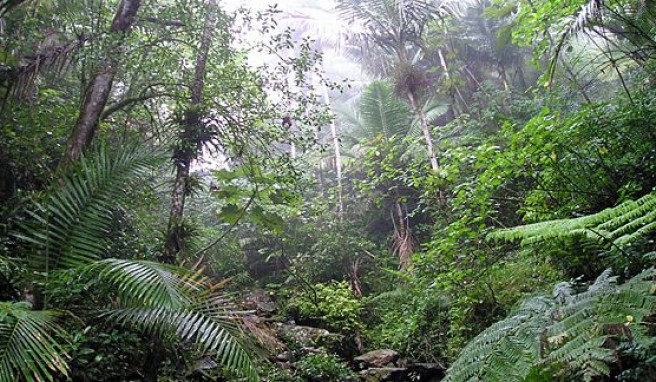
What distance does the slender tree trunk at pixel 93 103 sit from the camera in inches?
187

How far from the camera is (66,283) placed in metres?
3.25

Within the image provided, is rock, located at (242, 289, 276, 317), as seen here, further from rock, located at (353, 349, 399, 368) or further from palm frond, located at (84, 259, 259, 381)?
palm frond, located at (84, 259, 259, 381)

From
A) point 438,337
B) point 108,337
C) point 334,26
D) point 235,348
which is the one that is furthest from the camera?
point 334,26

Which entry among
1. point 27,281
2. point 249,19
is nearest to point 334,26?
point 249,19

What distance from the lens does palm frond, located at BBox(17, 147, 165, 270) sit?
364 centimetres

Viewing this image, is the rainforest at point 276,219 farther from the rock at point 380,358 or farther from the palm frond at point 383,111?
the palm frond at point 383,111

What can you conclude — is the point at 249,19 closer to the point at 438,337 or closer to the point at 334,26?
the point at 438,337

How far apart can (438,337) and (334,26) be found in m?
11.7

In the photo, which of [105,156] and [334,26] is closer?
[105,156]

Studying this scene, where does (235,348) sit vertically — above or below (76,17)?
below

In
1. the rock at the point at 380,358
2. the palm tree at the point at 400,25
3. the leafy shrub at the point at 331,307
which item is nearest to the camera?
the rock at the point at 380,358

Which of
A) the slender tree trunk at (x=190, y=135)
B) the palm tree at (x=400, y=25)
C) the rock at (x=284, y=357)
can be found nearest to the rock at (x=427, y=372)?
the rock at (x=284, y=357)

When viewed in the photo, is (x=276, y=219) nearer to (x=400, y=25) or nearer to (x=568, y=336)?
(x=568, y=336)

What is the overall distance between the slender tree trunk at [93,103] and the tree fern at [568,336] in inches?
174
